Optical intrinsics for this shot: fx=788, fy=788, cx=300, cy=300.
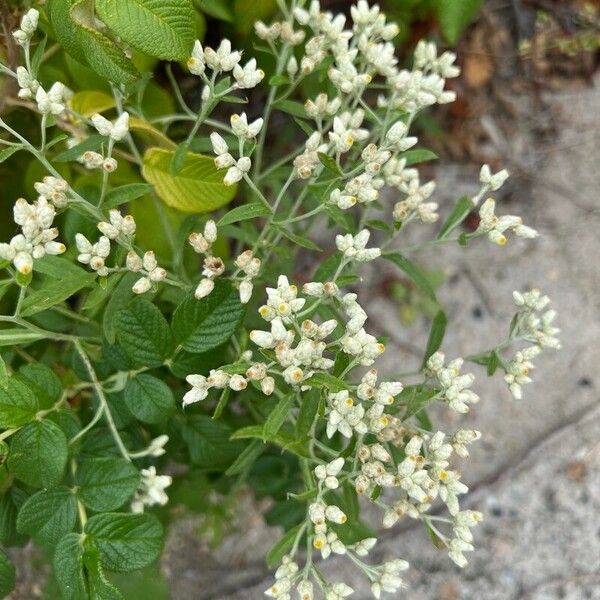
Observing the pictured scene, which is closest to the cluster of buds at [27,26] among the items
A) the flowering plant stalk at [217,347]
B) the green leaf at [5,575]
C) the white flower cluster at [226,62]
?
the flowering plant stalk at [217,347]

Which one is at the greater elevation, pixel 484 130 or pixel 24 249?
pixel 24 249

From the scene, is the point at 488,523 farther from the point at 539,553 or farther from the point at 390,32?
the point at 390,32

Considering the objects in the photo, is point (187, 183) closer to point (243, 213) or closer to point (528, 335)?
point (243, 213)

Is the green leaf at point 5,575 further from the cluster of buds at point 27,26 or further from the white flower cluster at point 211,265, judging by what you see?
the cluster of buds at point 27,26

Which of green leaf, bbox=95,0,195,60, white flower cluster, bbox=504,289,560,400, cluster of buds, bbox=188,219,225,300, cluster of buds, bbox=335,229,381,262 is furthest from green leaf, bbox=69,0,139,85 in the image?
white flower cluster, bbox=504,289,560,400

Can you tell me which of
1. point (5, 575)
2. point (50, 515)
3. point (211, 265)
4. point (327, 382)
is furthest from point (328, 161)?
point (5, 575)

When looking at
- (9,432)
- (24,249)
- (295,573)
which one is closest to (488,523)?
(295,573)
